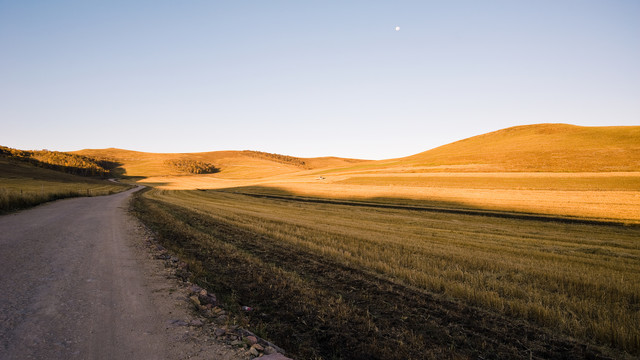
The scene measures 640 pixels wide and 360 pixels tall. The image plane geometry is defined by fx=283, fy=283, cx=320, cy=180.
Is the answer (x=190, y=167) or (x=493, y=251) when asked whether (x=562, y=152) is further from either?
(x=190, y=167)

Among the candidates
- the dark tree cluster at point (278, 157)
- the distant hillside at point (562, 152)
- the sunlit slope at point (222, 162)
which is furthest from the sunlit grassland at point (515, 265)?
the dark tree cluster at point (278, 157)

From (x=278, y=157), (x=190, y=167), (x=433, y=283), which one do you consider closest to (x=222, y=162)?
(x=190, y=167)

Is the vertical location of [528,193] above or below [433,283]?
above

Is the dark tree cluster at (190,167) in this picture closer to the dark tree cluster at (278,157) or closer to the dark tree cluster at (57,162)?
the dark tree cluster at (57,162)

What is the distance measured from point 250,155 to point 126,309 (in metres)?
167

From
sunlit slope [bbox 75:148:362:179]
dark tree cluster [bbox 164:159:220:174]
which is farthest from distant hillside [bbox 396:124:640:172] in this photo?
dark tree cluster [bbox 164:159:220:174]

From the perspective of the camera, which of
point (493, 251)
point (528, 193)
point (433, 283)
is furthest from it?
point (528, 193)

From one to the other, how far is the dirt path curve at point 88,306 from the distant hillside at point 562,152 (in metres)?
47.4

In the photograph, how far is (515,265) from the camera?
7859 millimetres

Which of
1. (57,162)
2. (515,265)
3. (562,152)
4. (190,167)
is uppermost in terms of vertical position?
A: (57,162)

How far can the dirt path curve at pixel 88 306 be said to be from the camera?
11.5 feet

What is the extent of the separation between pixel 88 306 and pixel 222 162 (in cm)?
14531

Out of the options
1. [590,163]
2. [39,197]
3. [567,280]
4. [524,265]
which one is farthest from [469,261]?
[590,163]

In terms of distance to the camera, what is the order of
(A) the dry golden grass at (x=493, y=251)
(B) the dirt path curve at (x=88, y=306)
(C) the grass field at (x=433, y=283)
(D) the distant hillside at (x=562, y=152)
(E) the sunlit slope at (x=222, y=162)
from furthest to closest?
(E) the sunlit slope at (x=222, y=162)
(D) the distant hillside at (x=562, y=152)
(A) the dry golden grass at (x=493, y=251)
(C) the grass field at (x=433, y=283)
(B) the dirt path curve at (x=88, y=306)
